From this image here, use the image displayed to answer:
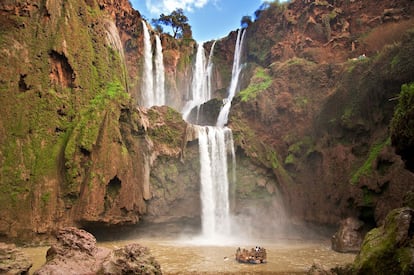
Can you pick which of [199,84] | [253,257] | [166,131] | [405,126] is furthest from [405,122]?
[199,84]

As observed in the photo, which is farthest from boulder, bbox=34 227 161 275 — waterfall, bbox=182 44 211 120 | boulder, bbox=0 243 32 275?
waterfall, bbox=182 44 211 120

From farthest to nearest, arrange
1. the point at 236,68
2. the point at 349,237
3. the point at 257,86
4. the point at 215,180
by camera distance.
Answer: the point at 236,68, the point at 257,86, the point at 215,180, the point at 349,237

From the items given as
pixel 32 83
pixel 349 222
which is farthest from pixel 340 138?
pixel 32 83

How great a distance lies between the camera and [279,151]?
28.3m

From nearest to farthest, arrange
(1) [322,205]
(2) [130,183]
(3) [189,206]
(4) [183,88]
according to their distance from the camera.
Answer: (2) [130,183] < (1) [322,205] < (3) [189,206] < (4) [183,88]

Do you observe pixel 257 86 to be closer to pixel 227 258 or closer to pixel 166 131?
pixel 166 131

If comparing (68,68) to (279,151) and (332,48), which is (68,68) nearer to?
(279,151)

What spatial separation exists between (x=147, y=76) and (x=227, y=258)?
2558 cm

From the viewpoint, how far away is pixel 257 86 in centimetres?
3161

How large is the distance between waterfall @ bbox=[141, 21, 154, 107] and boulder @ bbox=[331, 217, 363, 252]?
23.4 m

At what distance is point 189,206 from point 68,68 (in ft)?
44.0

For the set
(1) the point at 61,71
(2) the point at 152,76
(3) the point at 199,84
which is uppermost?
(3) the point at 199,84

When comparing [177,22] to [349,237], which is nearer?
[349,237]

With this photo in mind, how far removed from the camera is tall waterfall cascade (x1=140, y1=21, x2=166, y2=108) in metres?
35.6
